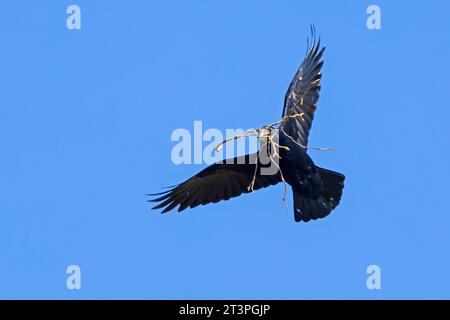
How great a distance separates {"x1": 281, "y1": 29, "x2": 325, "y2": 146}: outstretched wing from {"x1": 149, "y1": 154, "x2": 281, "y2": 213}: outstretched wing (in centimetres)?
79

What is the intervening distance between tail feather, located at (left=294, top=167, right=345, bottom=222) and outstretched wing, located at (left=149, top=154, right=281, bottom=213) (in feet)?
1.96

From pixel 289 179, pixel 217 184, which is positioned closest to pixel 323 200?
pixel 289 179

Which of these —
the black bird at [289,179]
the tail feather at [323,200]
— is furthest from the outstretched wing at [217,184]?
the tail feather at [323,200]

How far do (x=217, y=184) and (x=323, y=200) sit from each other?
5.60 ft

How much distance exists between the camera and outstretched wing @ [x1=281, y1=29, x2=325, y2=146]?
57.0 ft

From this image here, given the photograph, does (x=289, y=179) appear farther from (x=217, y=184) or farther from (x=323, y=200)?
(x=217, y=184)

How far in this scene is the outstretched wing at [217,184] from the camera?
56.7ft

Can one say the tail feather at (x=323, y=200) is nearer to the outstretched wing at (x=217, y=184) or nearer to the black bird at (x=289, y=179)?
the black bird at (x=289, y=179)

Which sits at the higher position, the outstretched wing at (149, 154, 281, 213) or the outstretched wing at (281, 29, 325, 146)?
the outstretched wing at (281, 29, 325, 146)

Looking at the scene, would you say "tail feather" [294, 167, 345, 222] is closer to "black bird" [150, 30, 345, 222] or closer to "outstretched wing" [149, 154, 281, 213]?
"black bird" [150, 30, 345, 222]

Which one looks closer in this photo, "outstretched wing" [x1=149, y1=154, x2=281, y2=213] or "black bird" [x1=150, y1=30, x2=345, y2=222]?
"black bird" [x1=150, y1=30, x2=345, y2=222]

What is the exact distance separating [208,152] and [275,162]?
1.47m

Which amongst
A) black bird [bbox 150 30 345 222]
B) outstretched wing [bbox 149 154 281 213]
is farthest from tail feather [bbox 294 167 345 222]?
outstretched wing [bbox 149 154 281 213]

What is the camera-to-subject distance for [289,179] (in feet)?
55.0
